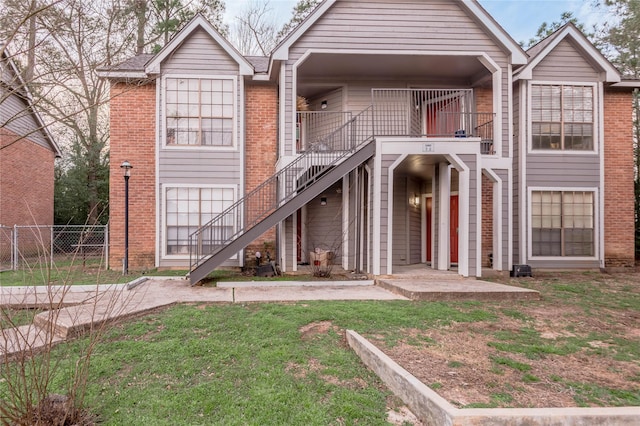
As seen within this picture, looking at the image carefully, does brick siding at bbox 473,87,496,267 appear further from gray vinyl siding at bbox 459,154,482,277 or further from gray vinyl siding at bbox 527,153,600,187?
gray vinyl siding at bbox 459,154,482,277

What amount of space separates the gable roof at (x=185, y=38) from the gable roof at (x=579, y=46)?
8026mm

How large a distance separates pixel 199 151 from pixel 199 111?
1.17 metres

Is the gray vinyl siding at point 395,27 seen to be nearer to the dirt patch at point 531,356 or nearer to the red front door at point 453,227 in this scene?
the red front door at point 453,227

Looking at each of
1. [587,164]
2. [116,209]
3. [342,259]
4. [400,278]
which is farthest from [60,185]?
[587,164]

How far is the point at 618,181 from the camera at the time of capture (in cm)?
1101

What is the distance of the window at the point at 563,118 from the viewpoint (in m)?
10.7

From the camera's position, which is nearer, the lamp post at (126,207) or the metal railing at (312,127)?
the lamp post at (126,207)

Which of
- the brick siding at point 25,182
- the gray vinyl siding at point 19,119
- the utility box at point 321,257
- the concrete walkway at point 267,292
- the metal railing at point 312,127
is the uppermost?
the gray vinyl siding at point 19,119

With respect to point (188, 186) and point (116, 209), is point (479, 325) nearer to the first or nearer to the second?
point (188, 186)

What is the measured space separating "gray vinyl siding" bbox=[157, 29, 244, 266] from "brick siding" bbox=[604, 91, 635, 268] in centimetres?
1136

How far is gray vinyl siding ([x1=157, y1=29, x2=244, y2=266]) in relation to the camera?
1017 cm

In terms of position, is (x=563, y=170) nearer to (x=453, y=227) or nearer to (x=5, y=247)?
(x=453, y=227)

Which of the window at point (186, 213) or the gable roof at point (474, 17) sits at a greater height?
the gable roof at point (474, 17)

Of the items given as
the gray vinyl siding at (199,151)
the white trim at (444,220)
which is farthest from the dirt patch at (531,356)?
the gray vinyl siding at (199,151)
